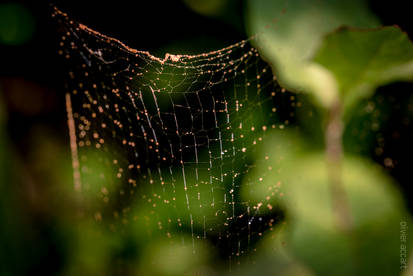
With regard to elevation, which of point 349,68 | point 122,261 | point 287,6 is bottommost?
point 122,261

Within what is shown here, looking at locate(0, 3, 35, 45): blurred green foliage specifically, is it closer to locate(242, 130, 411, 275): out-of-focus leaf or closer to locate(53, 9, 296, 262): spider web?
locate(53, 9, 296, 262): spider web

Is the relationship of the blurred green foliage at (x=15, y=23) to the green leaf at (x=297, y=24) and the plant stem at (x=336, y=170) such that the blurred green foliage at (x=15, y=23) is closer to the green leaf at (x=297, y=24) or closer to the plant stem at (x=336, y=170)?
the green leaf at (x=297, y=24)

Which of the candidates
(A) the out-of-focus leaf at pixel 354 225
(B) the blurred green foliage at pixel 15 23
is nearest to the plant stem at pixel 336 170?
(A) the out-of-focus leaf at pixel 354 225

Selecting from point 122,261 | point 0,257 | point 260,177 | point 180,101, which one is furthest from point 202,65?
point 0,257

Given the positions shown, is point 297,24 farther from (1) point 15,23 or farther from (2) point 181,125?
(1) point 15,23

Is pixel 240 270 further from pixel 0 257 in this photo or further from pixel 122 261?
pixel 0 257

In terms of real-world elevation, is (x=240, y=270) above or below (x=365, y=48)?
below
